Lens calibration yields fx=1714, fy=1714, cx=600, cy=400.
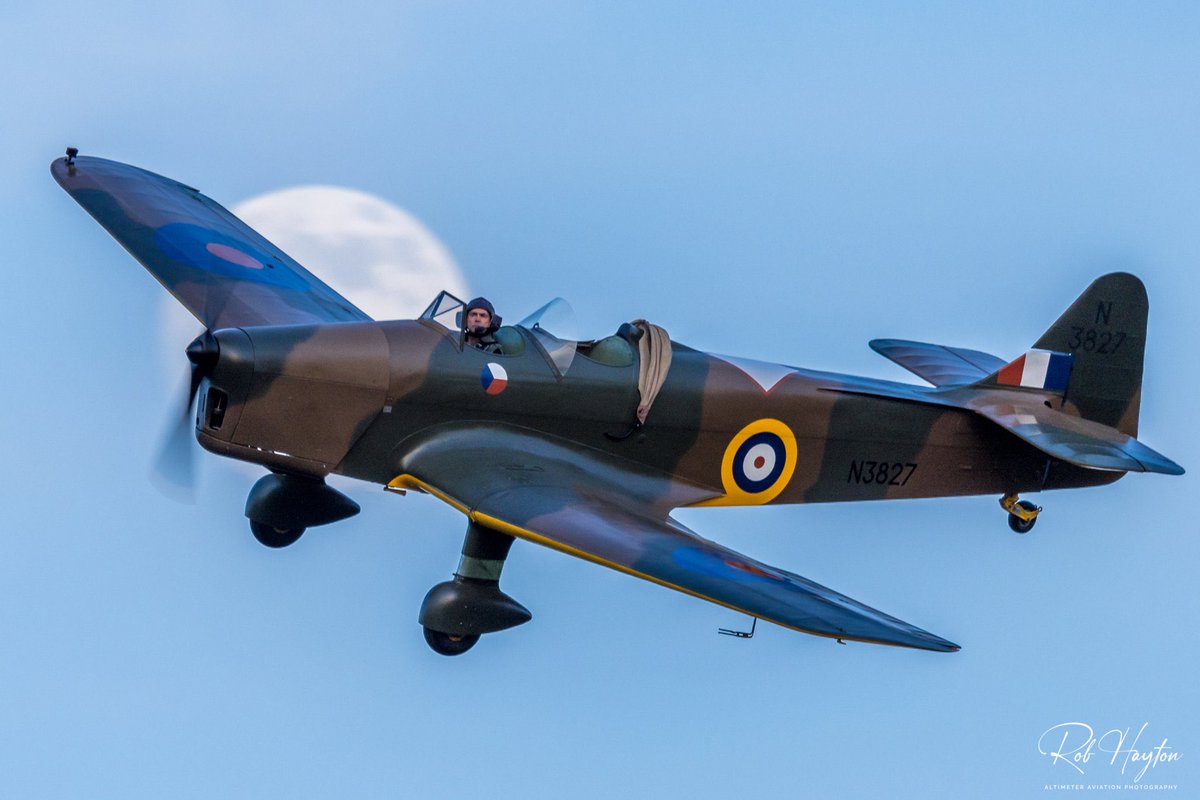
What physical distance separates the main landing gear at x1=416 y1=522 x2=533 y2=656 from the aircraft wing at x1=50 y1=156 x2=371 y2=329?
3044 millimetres

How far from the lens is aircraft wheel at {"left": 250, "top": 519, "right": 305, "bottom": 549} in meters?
14.9

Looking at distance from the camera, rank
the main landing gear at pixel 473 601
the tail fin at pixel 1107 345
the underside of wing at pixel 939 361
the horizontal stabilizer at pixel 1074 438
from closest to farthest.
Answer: the main landing gear at pixel 473 601, the horizontal stabilizer at pixel 1074 438, the tail fin at pixel 1107 345, the underside of wing at pixel 939 361

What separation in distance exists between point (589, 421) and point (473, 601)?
185 cm

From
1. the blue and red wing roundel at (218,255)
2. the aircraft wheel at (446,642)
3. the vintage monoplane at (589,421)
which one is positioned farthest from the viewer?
the blue and red wing roundel at (218,255)

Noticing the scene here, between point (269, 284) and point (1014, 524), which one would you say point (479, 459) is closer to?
point (269, 284)

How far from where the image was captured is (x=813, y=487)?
1523cm

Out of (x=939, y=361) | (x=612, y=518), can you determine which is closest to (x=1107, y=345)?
(x=939, y=361)

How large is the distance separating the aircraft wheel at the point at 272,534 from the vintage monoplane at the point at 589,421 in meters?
0.02

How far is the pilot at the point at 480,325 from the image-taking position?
1381 cm

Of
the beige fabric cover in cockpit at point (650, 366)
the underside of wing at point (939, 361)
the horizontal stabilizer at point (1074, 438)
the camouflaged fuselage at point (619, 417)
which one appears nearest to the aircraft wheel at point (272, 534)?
the camouflaged fuselage at point (619, 417)

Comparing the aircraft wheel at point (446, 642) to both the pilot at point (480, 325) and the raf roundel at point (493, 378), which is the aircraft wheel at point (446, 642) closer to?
the raf roundel at point (493, 378)

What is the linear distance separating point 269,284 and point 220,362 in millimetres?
2940

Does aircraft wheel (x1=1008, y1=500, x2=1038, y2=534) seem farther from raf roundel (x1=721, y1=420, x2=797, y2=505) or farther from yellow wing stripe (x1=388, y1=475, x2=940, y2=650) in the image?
yellow wing stripe (x1=388, y1=475, x2=940, y2=650)

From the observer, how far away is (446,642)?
1358 centimetres
